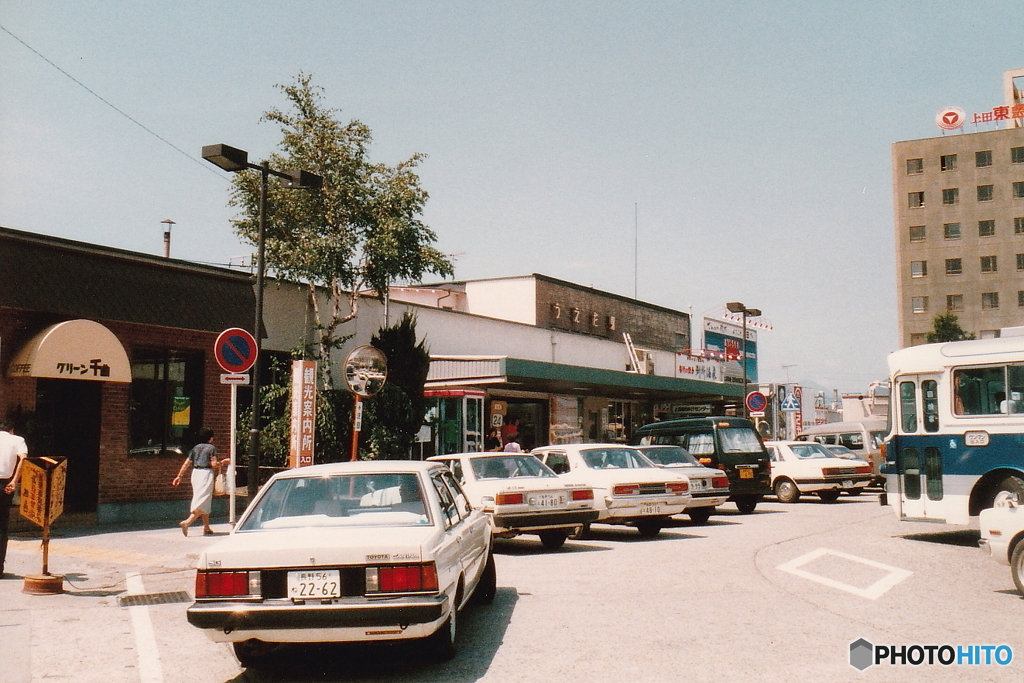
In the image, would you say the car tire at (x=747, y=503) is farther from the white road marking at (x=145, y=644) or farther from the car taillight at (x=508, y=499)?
the white road marking at (x=145, y=644)

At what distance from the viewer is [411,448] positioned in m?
20.7

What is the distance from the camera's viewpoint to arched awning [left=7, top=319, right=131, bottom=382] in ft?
45.3

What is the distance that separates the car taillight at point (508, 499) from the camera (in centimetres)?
1152

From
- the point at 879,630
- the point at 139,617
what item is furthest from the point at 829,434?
the point at 139,617

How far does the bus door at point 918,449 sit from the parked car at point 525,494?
4.76 meters

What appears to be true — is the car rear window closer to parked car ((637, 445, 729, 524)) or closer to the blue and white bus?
the blue and white bus

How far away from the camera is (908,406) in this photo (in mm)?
13328

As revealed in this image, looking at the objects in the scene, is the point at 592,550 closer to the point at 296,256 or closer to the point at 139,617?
the point at 139,617

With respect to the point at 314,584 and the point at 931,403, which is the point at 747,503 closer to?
the point at 931,403

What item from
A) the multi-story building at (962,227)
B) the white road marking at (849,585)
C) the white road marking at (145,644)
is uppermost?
the multi-story building at (962,227)

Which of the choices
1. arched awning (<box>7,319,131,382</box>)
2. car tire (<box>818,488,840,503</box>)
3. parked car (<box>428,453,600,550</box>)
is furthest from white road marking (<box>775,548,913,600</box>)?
arched awning (<box>7,319,131,382</box>)

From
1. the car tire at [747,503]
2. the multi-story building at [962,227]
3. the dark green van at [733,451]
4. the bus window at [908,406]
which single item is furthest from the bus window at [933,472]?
the multi-story building at [962,227]

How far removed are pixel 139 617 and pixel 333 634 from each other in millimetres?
3591

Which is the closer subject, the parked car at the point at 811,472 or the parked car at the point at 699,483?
the parked car at the point at 699,483
